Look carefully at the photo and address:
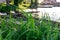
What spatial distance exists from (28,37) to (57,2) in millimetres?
16707

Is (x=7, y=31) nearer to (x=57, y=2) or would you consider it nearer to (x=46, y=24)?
(x=46, y=24)

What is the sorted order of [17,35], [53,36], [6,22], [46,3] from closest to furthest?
[53,36], [17,35], [6,22], [46,3]

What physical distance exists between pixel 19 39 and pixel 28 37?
0.08 metres

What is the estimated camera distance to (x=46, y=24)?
1615mm

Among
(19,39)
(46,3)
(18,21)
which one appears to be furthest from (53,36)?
(46,3)

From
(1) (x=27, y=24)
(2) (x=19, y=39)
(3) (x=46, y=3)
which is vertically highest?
(1) (x=27, y=24)

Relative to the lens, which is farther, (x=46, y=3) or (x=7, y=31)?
(x=46, y=3)

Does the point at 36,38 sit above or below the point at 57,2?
above

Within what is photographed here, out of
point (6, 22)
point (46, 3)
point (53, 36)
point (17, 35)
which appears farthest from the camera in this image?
point (46, 3)

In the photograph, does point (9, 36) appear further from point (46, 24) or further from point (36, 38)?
point (46, 24)

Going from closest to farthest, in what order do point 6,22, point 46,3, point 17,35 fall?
point 17,35 → point 6,22 → point 46,3

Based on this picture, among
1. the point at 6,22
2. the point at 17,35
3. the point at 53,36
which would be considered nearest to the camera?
the point at 53,36

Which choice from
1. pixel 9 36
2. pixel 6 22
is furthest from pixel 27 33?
pixel 6 22

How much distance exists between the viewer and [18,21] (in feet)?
5.97
